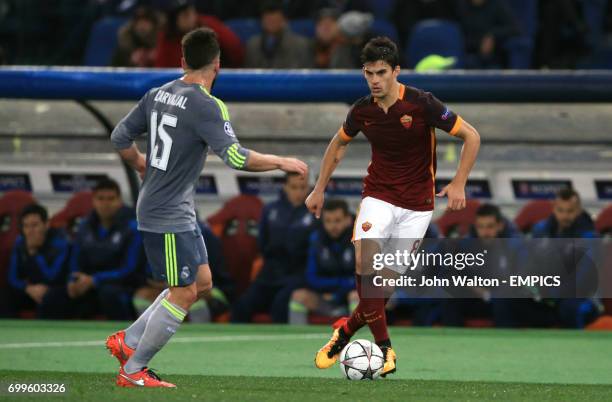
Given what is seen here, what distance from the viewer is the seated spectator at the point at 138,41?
14977 mm

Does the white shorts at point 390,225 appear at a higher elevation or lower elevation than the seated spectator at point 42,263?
higher

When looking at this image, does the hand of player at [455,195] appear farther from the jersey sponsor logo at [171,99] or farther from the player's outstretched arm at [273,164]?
the jersey sponsor logo at [171,99]

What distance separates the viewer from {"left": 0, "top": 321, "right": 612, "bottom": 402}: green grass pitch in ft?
22.7

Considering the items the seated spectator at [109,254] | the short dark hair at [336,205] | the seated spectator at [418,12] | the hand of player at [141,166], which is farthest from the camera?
the seated spectator at [418,12]

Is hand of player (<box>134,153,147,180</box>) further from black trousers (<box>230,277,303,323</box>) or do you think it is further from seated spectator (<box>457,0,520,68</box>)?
seated spectator (<box>457,0,520,68</box>)

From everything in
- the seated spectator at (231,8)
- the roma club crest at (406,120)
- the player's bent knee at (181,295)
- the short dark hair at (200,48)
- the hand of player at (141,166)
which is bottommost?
the player's bent knee at (181,295)

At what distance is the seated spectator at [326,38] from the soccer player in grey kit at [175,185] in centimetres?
720

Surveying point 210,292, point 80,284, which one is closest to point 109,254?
point 80,284

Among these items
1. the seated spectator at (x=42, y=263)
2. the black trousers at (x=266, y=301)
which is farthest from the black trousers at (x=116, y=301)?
the black trousers at (x=266, y=301)

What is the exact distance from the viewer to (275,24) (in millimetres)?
14484

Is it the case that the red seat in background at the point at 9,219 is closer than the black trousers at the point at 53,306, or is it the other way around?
the black trousers at the point at 53,306

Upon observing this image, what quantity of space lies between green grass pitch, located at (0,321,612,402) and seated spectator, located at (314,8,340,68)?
3.36 metres

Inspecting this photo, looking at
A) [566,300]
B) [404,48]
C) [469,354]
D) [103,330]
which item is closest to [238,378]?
[469,354]

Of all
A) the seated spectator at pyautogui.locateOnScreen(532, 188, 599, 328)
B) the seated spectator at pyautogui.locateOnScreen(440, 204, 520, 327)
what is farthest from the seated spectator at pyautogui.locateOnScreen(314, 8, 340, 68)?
the seated spectator at pyautogui.locateOnScreen(532, 188, 599, 328)
